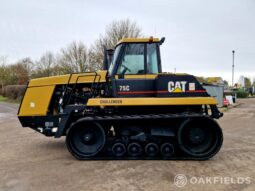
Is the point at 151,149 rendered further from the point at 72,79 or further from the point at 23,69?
the point at 23,69

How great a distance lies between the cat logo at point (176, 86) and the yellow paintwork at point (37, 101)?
292 centimetres

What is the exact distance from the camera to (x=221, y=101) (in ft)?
72.5

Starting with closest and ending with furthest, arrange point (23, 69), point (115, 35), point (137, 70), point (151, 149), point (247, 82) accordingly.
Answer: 1. point (151, 149)
2. point (137, 70)
3. point (115, 35)
4. point (23, 69)
5. point (247, 82)

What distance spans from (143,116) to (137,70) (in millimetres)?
1085

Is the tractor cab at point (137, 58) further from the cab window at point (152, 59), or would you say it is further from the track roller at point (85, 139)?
the track roller at point (85, 139)

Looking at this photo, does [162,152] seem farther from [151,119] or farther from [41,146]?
[41,146]

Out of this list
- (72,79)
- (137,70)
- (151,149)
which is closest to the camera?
(151,149)

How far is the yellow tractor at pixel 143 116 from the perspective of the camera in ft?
18.9

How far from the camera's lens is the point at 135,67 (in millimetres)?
6129

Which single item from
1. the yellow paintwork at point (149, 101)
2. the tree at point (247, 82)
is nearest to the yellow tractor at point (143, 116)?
the yellow paintwork at point (149, 101)

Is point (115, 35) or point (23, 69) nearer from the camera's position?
point (115, 35)

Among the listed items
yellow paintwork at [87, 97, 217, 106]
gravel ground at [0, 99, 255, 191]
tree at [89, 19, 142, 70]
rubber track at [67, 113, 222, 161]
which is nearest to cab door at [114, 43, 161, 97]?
yellow paintwork at [87, 97, 217, 106]

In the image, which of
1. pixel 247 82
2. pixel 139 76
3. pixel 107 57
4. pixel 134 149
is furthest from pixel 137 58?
pixel 247 82

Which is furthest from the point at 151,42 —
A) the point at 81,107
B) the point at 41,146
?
the point at 41,146
